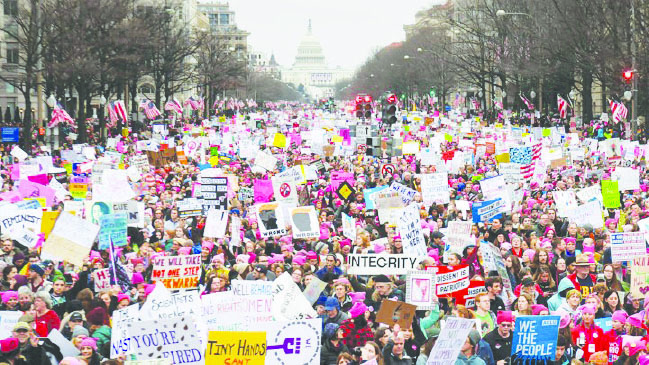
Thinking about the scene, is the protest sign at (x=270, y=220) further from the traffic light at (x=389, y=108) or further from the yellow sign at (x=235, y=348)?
the traffic light at (x=389, y=108)

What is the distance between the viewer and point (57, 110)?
148ft

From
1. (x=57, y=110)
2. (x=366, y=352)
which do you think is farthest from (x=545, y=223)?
(x=57, y=110)

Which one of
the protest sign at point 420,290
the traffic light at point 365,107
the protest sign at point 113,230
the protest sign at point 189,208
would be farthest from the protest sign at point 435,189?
the traffic light at point 365,107

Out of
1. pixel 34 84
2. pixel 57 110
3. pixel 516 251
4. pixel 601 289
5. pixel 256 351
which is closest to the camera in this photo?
pixel 256 351

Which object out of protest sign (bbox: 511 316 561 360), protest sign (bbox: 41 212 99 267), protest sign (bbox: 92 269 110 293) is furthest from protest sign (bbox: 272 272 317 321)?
protest sign (bbox: 41 212 99 267)

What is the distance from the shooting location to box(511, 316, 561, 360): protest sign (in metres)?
11.1

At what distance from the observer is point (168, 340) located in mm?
10766

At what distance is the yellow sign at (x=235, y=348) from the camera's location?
1055 centimetres

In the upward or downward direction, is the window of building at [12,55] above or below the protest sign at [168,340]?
above

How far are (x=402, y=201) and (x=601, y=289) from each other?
9.82 m

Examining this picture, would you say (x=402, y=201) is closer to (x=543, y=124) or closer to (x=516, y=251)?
(x=516, y=251)

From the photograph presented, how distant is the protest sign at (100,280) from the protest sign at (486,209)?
718 cm

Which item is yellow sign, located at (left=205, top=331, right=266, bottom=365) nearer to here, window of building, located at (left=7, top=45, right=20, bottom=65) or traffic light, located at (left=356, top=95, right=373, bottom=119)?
traffic light, located at (left=356, top=95, right=373, bottom=119)

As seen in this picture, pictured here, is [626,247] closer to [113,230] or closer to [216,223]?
[216,223]
